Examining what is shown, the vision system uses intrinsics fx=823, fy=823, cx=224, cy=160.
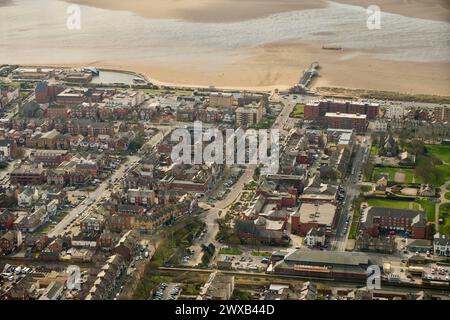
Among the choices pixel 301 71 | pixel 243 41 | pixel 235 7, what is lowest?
pixel 301 71

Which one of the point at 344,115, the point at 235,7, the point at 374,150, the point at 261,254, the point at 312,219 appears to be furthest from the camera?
the point at 235,7

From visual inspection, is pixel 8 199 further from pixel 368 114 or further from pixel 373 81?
Result: pixel 373 81

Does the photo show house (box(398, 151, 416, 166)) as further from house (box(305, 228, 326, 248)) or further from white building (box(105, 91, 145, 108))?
white building (box(105, 91, 145, 108))

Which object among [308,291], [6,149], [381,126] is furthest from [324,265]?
[6,149]

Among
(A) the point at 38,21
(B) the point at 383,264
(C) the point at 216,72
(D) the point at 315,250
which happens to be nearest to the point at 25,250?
(D) the point at 315,250

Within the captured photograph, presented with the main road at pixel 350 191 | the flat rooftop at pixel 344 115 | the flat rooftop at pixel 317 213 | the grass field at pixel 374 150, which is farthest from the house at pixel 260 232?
the flat rooftop at pixel 344 115

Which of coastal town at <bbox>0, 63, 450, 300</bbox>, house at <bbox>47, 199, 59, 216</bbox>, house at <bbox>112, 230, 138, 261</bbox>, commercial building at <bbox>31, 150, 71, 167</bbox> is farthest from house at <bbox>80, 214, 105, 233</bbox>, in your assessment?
commercial building at <bbox>31, 150, 71, 167</bbox>

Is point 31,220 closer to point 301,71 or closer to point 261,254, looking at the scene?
point 261,254
